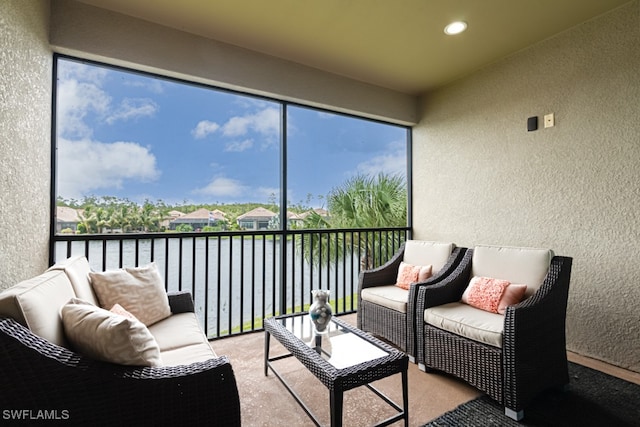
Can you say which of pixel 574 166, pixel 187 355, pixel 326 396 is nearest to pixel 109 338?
pixel 187 355

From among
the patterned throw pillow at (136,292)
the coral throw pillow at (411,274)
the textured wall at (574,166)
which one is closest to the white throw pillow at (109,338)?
the patterned throw pillow at (136,292)

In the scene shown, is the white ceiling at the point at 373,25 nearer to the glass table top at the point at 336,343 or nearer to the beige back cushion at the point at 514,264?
the beige back cushion at the point at 514,264

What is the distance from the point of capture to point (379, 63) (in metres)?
3.19

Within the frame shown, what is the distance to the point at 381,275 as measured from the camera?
10.2ft

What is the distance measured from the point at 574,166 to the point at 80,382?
3.41 metres

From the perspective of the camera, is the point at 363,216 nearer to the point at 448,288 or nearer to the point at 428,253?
the point at 428,253

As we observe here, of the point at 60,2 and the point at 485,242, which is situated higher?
the point at 60,2

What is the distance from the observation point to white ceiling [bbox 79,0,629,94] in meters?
2.31

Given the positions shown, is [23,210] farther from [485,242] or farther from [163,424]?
[485,242]

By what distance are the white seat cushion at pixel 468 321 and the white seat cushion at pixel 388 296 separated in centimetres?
27

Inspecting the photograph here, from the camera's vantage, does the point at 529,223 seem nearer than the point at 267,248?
Yes

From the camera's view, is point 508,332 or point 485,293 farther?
point 485,293

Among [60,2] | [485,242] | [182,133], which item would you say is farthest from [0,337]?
[485,242]

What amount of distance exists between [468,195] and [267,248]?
2233 mm
